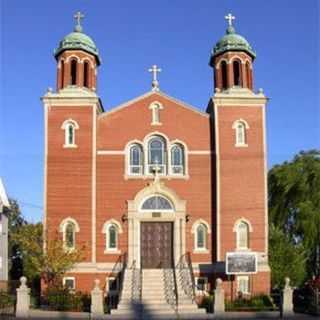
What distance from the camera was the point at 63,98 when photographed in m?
35.7

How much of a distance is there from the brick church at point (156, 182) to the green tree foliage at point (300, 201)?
27.6 feet

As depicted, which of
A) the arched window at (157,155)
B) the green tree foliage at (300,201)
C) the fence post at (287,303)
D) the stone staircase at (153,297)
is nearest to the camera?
the stone staircase at (153,297)

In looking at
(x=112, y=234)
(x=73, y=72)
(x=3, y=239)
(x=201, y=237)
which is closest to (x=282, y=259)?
(x=201, y=237)

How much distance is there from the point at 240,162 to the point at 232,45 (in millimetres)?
6331

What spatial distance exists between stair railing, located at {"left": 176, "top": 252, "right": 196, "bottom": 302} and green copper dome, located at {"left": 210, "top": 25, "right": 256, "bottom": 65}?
10.8 meters

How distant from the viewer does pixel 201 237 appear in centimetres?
3503

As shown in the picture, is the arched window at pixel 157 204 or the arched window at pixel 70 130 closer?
the arched window at pixel 157 204

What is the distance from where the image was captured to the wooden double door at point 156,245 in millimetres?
34719

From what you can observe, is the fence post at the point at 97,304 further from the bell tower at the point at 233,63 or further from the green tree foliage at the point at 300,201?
the green tree foliage at the point at 300,201

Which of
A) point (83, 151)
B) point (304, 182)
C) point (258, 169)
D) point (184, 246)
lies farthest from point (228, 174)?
point (304, 182)

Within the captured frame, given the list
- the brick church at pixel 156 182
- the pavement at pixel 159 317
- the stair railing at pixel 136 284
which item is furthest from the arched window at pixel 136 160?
the pavement at pixel 159 317

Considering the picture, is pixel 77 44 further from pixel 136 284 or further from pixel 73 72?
pixel 136 284

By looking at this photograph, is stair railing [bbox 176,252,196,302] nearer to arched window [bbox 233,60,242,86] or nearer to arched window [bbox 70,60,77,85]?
arched window [bbox 233,60,242,86]

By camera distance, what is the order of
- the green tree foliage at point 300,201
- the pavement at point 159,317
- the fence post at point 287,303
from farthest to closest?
the green tree foliage at point 300,201, the fence post at point 287,303, the pavement at point 159,317
